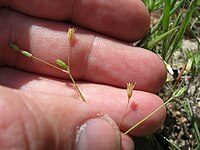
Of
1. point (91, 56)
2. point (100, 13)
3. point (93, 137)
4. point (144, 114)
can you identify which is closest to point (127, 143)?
point (144, 114)

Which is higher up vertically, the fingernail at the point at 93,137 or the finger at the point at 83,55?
the finger at the point at 83,55

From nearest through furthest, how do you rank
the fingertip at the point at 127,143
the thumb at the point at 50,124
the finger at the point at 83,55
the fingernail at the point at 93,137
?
the thumb at the point at 50,124 < the fingernail at the point at 93,137 < the fingertip at the point at 127,143 < the finger at the point at 83,55

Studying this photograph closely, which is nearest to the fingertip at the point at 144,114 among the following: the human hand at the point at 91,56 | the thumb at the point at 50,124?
the human hand at the point at 91,56

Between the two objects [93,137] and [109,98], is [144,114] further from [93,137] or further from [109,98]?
[93,137]

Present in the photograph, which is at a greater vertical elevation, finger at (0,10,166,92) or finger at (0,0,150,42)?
finger at (0,0,150,42)

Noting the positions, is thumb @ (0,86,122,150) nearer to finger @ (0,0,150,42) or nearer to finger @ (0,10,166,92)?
finger @ (0,10,166,92)

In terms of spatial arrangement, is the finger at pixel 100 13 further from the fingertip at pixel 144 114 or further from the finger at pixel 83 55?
the fingertip at pixel 144 114

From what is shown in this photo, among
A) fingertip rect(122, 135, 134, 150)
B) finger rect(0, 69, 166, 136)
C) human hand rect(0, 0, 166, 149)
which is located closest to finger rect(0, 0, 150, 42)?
human hand rect(0, 0, 166, 149)
